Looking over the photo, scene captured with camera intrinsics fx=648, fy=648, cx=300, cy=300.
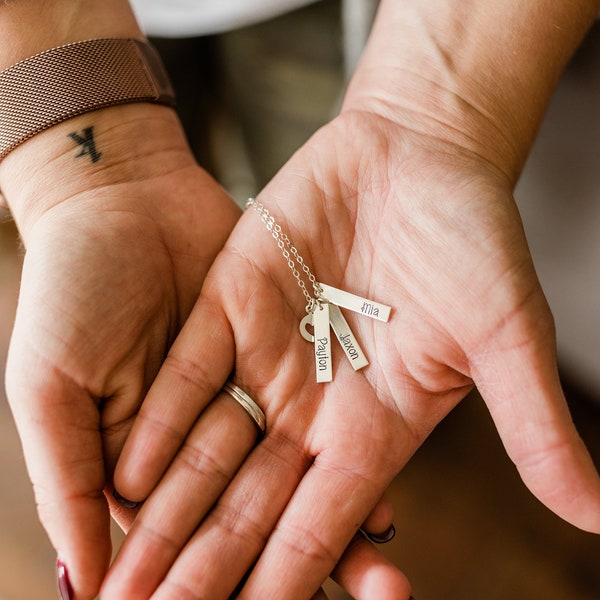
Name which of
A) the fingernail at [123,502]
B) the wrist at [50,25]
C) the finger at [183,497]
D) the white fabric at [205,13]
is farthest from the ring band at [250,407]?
the white fabric at [205,13]

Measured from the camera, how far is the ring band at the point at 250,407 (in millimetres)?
1169

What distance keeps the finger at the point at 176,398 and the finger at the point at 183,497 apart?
24 mm

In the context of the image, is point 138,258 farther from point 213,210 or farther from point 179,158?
point 179,158

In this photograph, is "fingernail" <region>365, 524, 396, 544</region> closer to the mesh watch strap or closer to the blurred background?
the blurred background

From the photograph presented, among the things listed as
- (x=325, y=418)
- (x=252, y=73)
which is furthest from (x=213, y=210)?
(x=252, y=73)

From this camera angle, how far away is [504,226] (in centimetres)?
111

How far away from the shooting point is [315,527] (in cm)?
107

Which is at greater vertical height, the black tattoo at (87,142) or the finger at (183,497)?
the black tattoo at (87,142)

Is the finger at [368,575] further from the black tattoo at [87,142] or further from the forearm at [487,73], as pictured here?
the black tattoo at [87,142]

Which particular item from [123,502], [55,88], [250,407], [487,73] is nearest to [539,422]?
[250,407]

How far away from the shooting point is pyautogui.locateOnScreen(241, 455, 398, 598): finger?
3.43 ft

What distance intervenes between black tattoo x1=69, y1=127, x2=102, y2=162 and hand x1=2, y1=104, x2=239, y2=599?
0.01 metres

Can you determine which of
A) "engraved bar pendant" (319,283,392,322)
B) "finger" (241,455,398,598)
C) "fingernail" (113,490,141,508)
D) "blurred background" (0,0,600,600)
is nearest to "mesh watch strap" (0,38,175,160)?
"blurred background" (0,0,600,600)

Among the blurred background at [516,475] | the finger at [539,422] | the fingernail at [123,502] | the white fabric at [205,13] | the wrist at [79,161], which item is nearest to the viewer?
the finger at [539,422]
